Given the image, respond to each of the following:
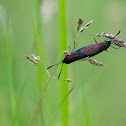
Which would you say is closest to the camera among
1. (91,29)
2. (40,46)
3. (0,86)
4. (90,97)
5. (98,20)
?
(40,46)

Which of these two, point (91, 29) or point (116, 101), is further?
point (91, 29)

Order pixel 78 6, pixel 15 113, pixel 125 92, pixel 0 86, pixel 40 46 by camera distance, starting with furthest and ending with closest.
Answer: pixel 78 6 < pixel 125 92 < pixel 0 86 < pixel 40 46 < pixel 15 113

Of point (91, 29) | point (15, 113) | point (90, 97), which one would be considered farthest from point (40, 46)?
point (91, 29)

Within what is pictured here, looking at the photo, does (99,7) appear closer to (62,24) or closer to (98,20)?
(98,20)

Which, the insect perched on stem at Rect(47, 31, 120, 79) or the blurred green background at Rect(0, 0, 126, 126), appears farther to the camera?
the blurred green background at Rect(0, 0, 126, 126)

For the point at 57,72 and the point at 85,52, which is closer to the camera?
the point at 85,52

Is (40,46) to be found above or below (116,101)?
above

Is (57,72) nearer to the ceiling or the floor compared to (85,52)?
nearer to the floor

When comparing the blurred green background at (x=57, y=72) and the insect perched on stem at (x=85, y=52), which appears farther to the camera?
the blurred green background at (x=57, y=72)
